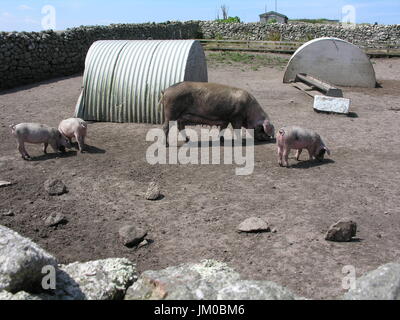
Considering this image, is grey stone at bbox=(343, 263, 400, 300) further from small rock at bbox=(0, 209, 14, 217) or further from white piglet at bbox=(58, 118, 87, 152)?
white piglet at bbox=(58, 118, 87, 152)

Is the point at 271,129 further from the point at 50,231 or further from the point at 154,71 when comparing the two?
the point at 50,231

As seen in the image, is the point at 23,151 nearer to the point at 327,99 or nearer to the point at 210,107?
the point at 210,107

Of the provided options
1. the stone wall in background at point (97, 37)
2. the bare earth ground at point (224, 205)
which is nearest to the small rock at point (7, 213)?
the bare earth ground at point (224, 205)

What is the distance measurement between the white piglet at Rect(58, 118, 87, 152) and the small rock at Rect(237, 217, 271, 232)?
4282mm

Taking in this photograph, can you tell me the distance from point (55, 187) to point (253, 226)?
3209 mm

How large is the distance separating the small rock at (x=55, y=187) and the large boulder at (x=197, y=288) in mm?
3554

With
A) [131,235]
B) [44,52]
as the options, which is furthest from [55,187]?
[44,52]

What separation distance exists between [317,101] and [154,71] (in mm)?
4592

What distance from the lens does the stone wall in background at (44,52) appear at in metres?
15.9

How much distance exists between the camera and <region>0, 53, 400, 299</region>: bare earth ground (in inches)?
193

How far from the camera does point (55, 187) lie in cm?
674

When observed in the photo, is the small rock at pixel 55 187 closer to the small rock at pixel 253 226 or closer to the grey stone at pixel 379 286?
the small rock at pixel 253 226

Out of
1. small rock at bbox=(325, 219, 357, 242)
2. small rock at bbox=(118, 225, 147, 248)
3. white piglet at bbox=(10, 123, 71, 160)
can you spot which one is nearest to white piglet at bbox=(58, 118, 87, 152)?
white piglet at bbox=(10, 123, 71, 160)

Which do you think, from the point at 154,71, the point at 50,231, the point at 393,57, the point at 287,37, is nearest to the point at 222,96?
the point at 154,71
